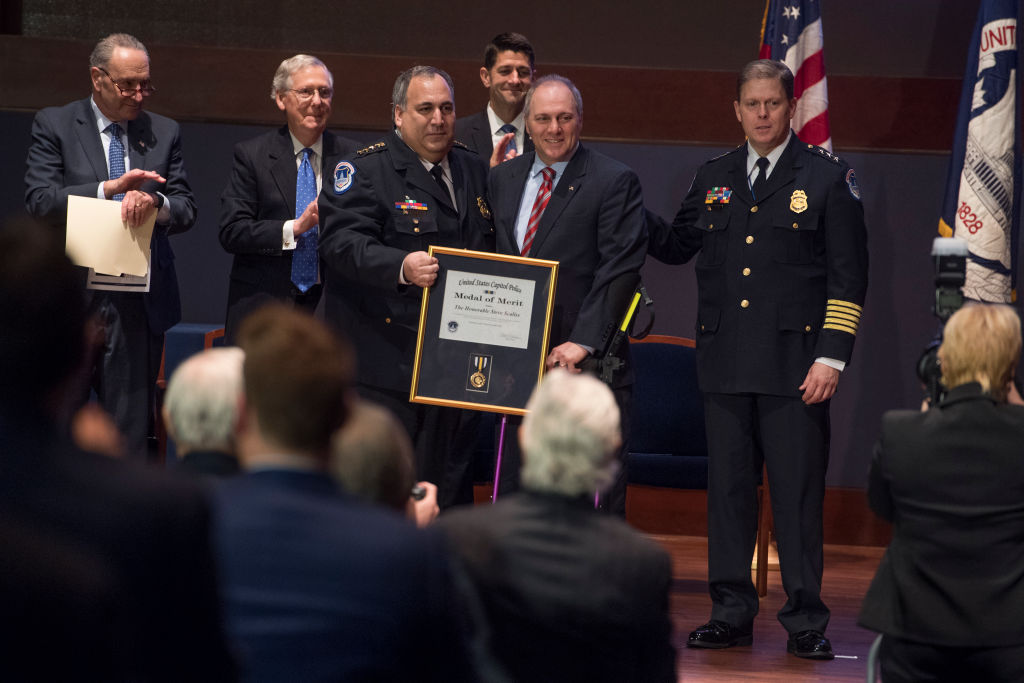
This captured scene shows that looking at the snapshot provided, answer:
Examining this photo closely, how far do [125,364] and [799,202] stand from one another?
2.37 meters

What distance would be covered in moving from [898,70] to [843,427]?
1688 millimetres

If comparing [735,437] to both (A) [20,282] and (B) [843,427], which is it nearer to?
(B) [843,427]

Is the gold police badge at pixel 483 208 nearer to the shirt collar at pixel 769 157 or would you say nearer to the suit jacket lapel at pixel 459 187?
the suit jacket lapel at pixel 459 187

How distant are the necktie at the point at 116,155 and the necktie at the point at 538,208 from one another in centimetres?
146

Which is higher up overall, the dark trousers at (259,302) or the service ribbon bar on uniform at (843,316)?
the service ribbon bar on uniform at (843,316)

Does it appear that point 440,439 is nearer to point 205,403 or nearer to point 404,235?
point 404,235

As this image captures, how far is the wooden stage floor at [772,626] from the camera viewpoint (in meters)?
3.69

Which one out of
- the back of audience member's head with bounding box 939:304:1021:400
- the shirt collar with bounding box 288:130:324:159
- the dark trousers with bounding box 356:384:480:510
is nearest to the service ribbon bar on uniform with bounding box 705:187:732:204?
the dark trousers with bounding box 356:384:480:510

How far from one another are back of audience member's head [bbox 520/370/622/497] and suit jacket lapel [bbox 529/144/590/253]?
2033mm

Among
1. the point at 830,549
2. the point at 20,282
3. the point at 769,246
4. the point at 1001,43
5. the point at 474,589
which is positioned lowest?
the point at 830,549

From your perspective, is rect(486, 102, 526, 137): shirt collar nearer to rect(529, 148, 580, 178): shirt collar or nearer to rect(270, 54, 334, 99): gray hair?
rect(529, 148, 580, 178): shirt collar

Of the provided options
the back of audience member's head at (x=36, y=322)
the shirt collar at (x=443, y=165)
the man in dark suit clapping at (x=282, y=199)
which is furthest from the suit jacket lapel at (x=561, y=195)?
the back of audience member's head at (x=36, y=322)

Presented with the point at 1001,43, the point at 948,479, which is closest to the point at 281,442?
the point at 948,479

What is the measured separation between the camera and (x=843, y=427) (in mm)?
5797
